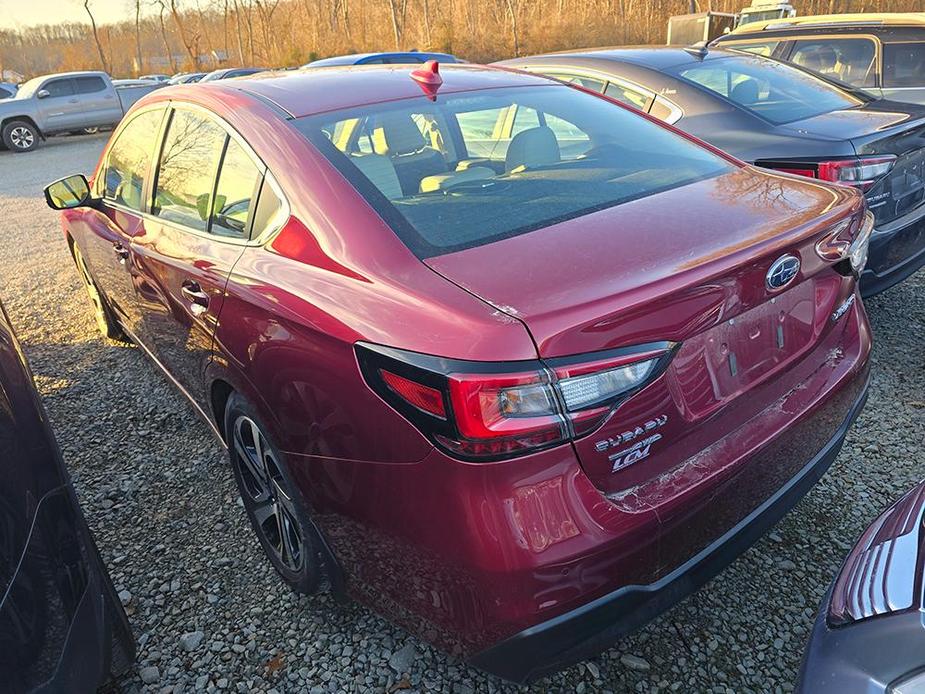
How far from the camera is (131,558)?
2.53 m

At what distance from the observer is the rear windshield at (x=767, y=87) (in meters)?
4.04

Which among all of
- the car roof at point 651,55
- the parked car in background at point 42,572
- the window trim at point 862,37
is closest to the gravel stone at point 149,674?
the parked car in background at point 42,572

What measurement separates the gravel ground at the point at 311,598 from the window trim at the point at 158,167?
3.58 ft

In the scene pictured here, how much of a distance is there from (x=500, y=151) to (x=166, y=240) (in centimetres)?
127

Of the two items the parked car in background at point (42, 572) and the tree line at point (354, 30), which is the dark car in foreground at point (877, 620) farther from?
the tree line at point (354, 30)

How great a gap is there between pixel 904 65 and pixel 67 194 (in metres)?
6.91

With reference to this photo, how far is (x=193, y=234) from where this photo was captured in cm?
233

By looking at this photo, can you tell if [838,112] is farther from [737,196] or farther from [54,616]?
[54,616]

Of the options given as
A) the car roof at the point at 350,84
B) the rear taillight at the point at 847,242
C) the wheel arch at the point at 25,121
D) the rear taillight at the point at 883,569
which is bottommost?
the rear taillight at the point at 883,569

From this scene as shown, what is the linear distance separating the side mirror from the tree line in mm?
25079

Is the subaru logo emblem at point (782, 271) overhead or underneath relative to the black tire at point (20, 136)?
overhead

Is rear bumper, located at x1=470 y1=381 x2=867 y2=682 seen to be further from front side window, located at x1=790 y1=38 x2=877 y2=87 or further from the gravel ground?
front side window, located at x1=790 y1=38 x2=877 y2=87

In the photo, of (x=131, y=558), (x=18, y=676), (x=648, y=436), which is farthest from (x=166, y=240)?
(x=648, y=436)

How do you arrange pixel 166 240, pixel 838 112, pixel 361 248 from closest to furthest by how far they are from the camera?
1. pixel 361 248
2. pixel 166 240
3. pixel 838 112
